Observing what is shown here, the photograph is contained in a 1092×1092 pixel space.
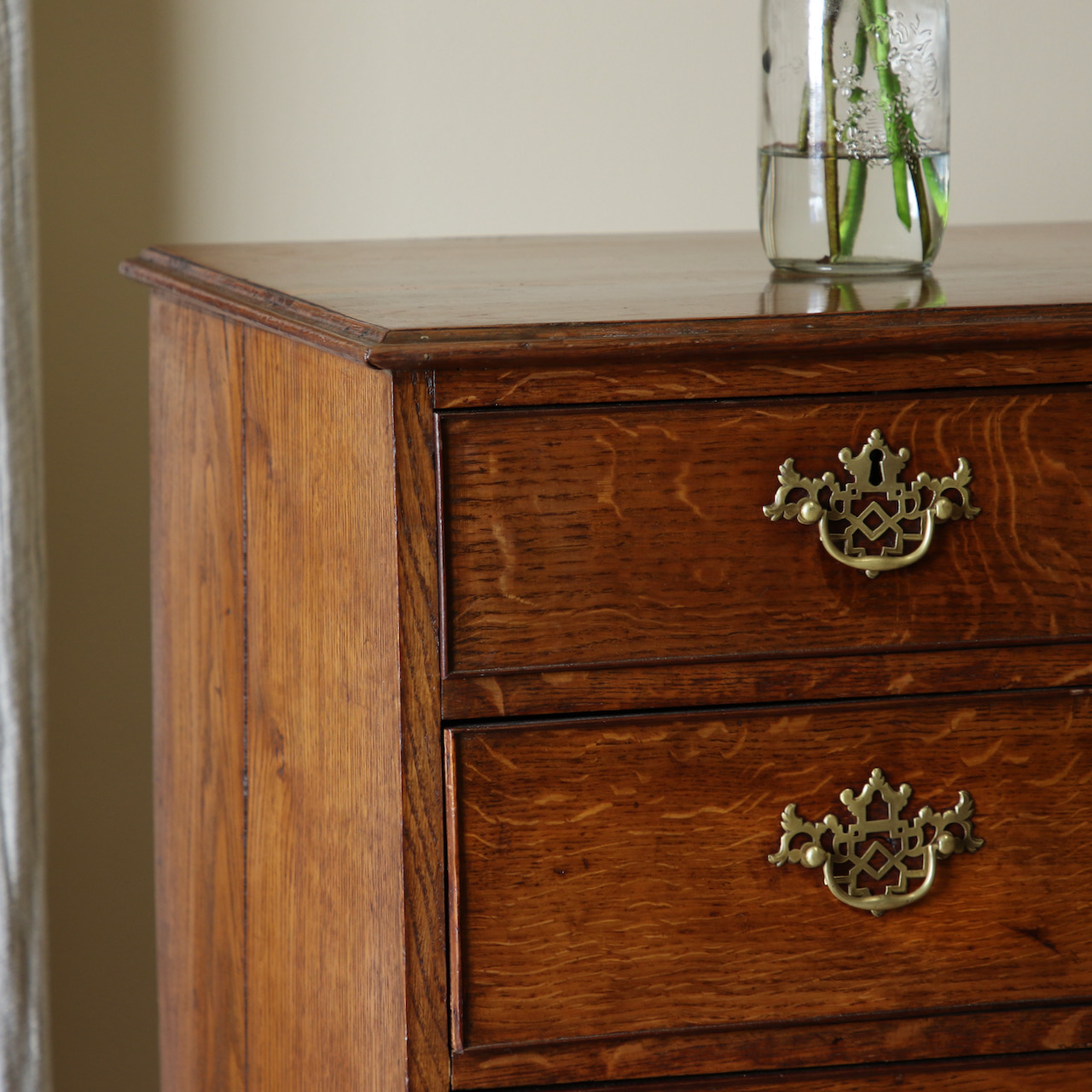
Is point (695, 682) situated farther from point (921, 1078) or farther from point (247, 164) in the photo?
point (247, 164)

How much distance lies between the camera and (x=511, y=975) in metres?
0.82

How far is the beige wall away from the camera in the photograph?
1.60 metres

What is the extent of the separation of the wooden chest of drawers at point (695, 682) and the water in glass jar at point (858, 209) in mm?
98

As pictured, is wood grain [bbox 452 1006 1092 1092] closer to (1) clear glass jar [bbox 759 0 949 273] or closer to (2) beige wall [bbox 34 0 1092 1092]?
(1) clear glass jar [bbox 759 0 949 273]

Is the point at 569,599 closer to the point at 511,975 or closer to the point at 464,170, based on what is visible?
the point at 511,975

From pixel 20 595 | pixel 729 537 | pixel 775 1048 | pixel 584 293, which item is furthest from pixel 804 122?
pixel 20 595

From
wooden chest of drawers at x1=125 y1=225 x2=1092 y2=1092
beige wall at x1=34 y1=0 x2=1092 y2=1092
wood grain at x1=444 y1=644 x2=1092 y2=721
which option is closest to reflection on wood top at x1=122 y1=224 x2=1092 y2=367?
wooden chest of drawers at x1=125 y1=225 x2=1092 y2=1092

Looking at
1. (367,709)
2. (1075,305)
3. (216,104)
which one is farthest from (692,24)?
(367,709)

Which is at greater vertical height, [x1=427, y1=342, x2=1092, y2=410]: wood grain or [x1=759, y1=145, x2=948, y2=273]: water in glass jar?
[x1=759, y1=145, x2=948, y2=273]: water in glass jar

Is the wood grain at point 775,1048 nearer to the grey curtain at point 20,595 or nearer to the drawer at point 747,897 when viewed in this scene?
the drawer at point 747,897

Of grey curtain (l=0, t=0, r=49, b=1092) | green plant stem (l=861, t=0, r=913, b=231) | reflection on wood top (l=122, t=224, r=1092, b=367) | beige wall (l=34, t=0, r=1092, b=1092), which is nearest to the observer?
reflection on wood top (l=122, t=224, r=1092, b=367)

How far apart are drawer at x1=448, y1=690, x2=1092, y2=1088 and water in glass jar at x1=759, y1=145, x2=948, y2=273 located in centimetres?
31

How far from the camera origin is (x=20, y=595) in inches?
54.7

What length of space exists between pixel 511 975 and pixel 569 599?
0.65ft
